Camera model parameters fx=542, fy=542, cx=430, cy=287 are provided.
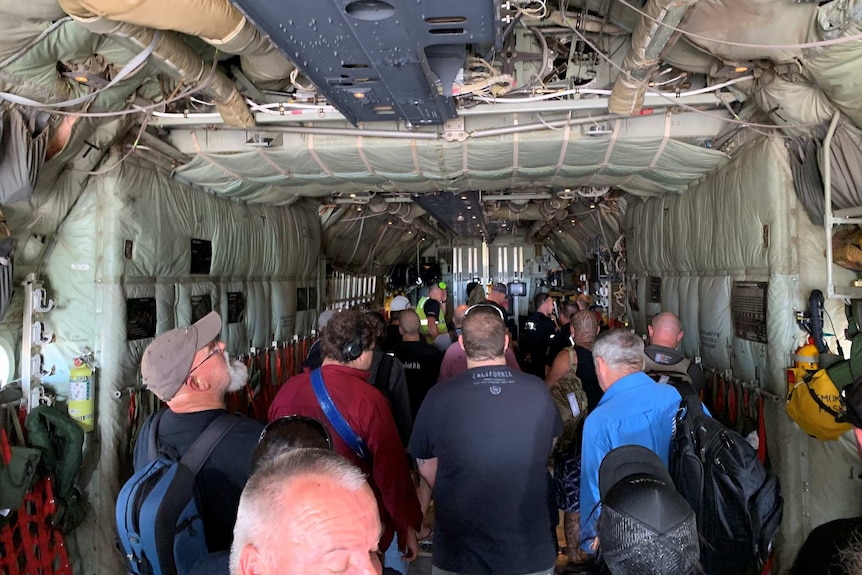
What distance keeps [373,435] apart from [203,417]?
762mm

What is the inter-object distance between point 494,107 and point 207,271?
2902mm

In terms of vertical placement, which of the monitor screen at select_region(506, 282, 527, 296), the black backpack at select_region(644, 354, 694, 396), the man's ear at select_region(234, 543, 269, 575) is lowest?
the black backpack at select_region(644, 354, 694, 396)

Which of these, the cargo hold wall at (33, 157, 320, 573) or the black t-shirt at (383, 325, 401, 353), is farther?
the black t-shirt at (383, 325, 401, 353)

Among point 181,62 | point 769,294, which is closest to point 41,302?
point 181,62

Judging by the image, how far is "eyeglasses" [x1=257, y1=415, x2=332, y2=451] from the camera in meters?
1.79

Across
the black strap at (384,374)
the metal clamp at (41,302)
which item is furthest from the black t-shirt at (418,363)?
the metal clamp at (41,302)

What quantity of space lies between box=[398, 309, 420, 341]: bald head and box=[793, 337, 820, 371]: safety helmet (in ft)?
9.01

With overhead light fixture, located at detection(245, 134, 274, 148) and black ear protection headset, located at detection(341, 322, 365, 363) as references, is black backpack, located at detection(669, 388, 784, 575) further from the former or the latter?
overhead light fixture, located at detection(245, 134, 274, 148)

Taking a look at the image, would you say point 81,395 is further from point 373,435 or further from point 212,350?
point 373,435

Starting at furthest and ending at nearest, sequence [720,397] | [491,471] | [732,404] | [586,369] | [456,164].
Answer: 1. [456,164]
2. [720,397]
3. [586,369]
4. [732,404]
5. [491,471]

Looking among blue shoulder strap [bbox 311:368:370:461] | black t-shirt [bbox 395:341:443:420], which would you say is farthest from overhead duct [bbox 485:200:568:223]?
blue shoulder strap [bbox 311:368:370:461]

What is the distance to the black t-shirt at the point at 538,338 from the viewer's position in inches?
247

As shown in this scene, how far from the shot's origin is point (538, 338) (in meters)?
6.29

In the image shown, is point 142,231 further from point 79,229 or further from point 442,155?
point 442,155
